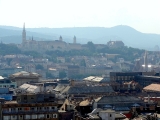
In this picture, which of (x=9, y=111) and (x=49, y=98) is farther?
(x=49, y=98)

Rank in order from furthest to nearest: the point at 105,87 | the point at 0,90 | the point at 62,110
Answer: the point at 105,87
the point at 0,90
the point at 62,110

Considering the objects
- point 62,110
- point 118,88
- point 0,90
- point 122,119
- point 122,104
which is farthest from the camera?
point 118,88

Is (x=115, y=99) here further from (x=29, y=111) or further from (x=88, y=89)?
(x=88, y=89)

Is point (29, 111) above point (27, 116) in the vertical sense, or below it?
above

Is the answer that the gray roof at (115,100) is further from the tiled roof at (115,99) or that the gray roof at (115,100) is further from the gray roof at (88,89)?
the gray roof at (88,89)

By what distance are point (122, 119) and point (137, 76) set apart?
258ft

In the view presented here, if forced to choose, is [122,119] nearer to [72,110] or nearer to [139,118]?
[139,118]

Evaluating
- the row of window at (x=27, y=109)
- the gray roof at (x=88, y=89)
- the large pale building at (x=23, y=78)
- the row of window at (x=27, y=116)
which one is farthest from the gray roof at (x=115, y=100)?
the large pale building at (x=23, y=78)

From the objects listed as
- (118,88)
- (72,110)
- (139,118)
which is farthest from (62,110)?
(118,88)

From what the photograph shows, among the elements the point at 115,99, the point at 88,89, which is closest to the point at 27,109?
the point at 115,99

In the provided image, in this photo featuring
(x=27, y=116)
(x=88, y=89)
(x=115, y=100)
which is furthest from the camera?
(x=88, y=89)

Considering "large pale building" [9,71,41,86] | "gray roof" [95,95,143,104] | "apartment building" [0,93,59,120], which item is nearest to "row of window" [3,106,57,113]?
"apartment building" [0,93,59,120]

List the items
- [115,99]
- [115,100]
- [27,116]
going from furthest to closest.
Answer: [115,99] < [115,100] < [27,116]

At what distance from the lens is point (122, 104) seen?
6644cm
